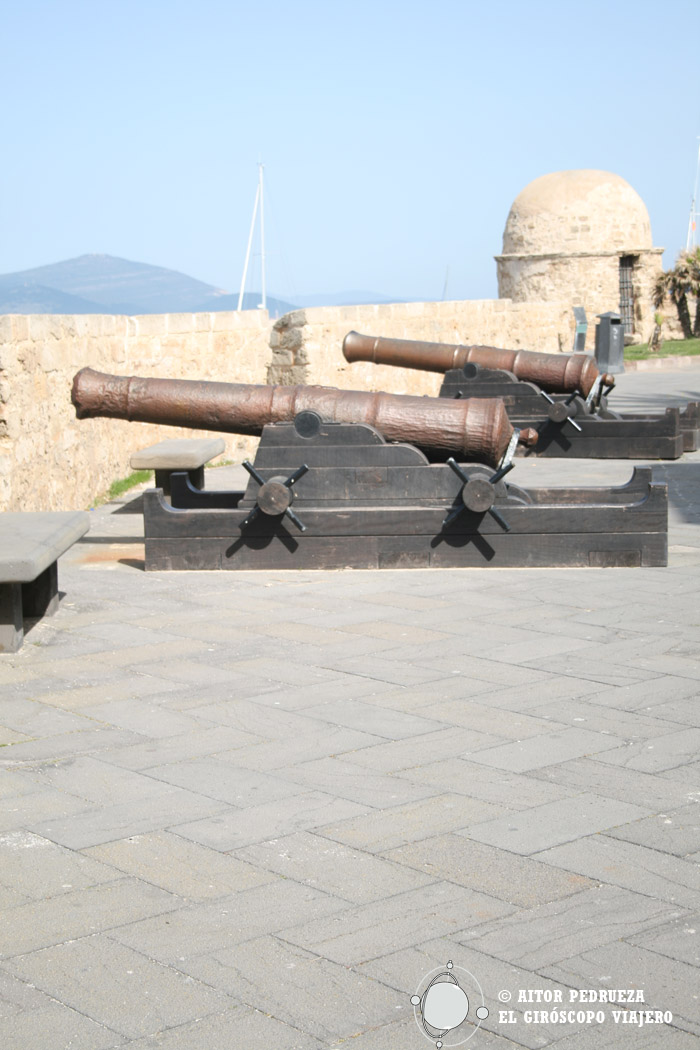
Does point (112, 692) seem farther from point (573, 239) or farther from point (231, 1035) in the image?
point (573, 239)

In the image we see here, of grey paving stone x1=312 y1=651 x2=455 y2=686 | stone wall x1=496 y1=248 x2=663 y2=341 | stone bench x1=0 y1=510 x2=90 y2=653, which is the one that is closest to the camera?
grey paving stone x1=312 y1=651 x2=455 y2=686

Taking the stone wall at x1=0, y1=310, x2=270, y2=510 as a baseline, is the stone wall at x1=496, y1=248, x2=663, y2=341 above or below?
above

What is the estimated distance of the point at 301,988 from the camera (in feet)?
8.64

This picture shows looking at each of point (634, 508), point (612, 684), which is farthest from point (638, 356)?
point (612, 684)

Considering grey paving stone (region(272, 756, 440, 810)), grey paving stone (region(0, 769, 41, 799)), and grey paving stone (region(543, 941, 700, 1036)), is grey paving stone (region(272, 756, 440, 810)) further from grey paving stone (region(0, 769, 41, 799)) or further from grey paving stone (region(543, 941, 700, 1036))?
grey paving stone (region(543, 941, 700, 1036))

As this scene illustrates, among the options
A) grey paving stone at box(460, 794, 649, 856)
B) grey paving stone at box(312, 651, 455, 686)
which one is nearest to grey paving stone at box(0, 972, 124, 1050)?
grey paving stone at box(460, 794, 649, 856)

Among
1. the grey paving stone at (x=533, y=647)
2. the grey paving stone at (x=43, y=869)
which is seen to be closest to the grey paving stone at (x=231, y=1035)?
the grey paving stone at (x=43, y=869)

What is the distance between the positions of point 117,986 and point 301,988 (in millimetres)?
375

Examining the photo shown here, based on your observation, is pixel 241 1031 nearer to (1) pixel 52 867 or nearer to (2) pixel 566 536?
(1) pixel 52 867

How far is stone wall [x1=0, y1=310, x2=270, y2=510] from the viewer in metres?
8.09

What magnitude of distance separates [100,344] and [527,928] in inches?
337

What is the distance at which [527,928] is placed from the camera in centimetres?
288

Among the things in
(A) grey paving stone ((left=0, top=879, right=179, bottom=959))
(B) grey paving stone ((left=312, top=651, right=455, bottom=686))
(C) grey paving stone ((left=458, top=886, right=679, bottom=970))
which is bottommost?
(A) grey paving stone ((left=0, top=879, right=179, bottom=959))

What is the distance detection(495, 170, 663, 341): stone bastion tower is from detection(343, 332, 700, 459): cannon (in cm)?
2117
